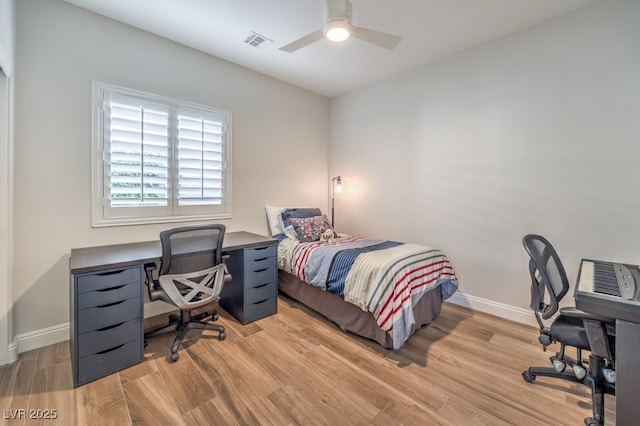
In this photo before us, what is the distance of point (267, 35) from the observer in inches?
108

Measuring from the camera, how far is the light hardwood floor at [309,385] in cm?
157

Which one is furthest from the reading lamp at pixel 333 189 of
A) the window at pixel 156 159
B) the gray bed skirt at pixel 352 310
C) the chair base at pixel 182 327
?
the chair base at pixel 182 327

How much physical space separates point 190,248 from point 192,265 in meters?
0.15

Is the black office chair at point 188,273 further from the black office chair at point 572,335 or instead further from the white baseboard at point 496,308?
the white baseboard at point 496,308

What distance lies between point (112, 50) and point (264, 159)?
184 centimetres

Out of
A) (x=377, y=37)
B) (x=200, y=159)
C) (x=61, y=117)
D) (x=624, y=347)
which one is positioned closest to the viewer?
(x=624, y=347)

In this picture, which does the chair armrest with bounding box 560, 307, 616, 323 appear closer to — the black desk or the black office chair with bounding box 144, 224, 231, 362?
the black desk

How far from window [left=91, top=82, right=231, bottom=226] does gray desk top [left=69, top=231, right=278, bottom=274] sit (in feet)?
0.94

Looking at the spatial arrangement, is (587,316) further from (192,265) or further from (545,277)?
(192,265)

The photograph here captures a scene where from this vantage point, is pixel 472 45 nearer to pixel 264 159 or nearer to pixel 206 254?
pixel 264 159

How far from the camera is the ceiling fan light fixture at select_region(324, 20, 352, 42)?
1806 millimetres

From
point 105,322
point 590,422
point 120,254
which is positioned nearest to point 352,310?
point 590,422

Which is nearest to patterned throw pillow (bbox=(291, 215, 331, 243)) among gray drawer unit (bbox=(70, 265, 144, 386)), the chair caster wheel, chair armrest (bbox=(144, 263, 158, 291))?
chair armrest (bbox=(144, 263, 158, 291))

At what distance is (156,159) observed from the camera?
275 centimetres
